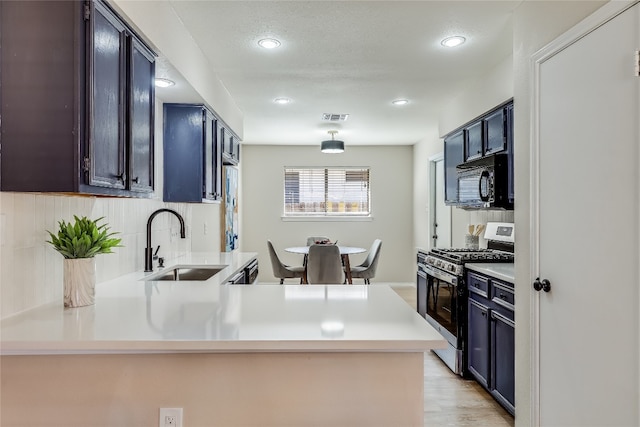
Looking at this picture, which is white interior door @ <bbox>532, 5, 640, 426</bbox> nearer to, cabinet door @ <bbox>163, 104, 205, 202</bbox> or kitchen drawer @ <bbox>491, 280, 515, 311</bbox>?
kitchen drawer @ <bbox>491, 280, 515, 311</bbox>

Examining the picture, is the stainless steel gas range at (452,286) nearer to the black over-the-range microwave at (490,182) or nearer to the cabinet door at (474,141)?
the black over-the-range microwave at (490,182)

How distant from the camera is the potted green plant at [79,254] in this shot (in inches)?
66.1

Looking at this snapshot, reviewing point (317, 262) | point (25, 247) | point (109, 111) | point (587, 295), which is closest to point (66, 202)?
point (25, 247)

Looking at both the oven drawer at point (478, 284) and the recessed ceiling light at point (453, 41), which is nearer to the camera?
the recessed ceiling light at point (453, 41)


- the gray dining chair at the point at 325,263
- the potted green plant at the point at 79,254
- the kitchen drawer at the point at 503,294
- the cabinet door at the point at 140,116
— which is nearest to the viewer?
the potted green plant at the point at 79,254

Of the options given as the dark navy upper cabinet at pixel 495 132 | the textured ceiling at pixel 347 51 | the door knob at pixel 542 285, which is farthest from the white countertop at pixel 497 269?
the textured ceiling at pixel 347 51

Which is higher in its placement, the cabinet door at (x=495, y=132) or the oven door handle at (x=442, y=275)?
the cabinet door at (x=495, y=132)

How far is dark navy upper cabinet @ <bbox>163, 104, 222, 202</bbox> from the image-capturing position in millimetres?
3039

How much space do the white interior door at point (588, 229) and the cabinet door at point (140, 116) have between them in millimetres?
1904

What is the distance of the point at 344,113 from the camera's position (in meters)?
4.68

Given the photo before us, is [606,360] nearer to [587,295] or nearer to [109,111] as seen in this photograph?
[587,295]

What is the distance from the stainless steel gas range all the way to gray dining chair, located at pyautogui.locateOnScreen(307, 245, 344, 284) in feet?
3.22

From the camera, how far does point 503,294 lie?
2.56 meters

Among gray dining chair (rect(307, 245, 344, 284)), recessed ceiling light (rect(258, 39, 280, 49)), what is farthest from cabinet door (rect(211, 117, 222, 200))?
gray dining chair (rect(307, 245, 344, 284))
